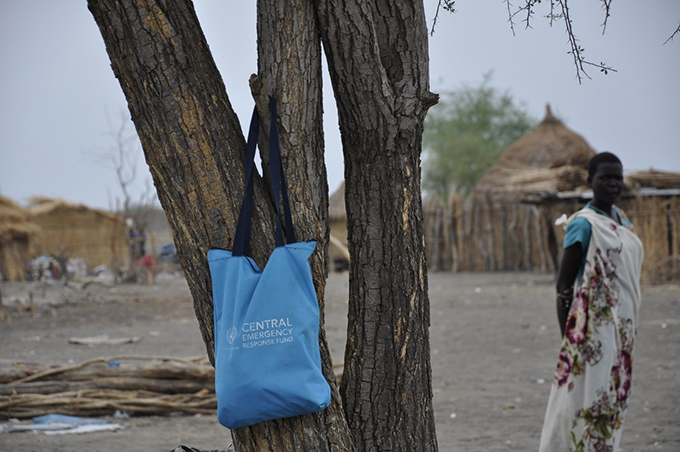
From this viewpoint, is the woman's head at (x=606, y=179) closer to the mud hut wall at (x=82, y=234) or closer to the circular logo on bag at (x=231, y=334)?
the circular logo on bag at (x=231, y=334)

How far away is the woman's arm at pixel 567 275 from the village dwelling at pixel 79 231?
22.3 m

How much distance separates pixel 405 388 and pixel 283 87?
1.03 metres

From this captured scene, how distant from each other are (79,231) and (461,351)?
20.5 metres

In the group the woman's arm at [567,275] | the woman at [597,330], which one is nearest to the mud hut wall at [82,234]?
the woman's arm at [567,275]

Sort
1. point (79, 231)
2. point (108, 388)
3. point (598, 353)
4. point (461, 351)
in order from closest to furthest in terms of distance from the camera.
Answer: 1. point (598, 353)
2. point (108, 388)
3. point (461, 351)
4. point (79, 231)

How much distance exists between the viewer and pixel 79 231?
1008 inches

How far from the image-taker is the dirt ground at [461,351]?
4691mm

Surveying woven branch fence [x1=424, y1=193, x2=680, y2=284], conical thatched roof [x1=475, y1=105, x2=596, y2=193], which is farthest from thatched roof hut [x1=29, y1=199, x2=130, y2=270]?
conical thatched roof [x1=475, y1=105, x2=596, y2=193]

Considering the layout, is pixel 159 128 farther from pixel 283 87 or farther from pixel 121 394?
pixel 121 394

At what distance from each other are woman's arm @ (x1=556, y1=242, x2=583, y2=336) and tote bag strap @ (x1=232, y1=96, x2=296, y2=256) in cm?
203

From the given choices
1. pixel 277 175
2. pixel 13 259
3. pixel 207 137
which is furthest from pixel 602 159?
pixel 13 259

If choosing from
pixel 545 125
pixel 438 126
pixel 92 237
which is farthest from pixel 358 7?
pixel 438 126

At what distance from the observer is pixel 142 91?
6.80 feet

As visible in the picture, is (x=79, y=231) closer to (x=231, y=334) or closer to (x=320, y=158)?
(x=320, y=158)
